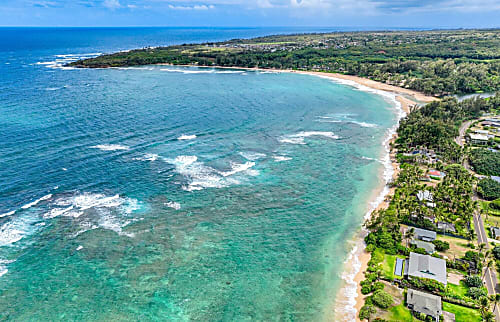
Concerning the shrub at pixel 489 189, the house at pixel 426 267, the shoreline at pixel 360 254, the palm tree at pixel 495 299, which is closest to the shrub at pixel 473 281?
the palm tree at pixel 495 299

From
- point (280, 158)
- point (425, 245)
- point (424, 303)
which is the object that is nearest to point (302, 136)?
point (280, 158)

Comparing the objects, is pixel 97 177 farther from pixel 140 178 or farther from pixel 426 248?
pixel 426 248

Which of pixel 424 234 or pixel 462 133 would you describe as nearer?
pixel 424 234

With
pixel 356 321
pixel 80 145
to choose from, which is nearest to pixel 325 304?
pixel 356 321

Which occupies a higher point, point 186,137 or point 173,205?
point 186,137

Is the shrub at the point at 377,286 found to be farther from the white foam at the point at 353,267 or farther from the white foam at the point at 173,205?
the white foam at the point at 173,205

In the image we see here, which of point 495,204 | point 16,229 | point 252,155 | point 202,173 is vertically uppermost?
point 252,155

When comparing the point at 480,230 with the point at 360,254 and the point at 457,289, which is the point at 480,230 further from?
the point at 360,254
